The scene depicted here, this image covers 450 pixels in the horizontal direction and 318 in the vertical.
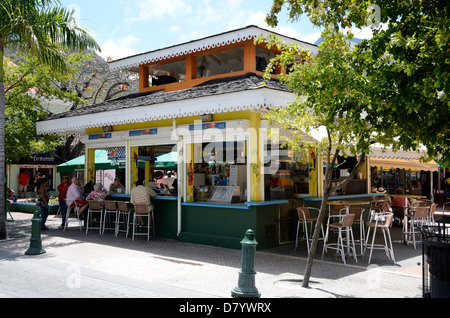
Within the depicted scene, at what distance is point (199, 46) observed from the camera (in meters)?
13.1

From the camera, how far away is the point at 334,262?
28.8 feet

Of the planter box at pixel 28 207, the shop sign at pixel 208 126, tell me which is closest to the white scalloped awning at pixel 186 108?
the shop sign at pixel 208 126

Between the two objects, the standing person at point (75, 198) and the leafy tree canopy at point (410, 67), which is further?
the standing person at point (75, 198)

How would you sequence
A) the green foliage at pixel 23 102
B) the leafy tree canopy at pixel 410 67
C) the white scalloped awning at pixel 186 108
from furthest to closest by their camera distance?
the green foliage at pixel 23 102, the white scalloped awning at pixel 186 108, the leafy tree canopy at pixel 410 67

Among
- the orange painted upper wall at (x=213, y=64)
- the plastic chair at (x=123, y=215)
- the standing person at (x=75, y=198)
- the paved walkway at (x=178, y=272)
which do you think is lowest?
the paved walkway at (x=178, y=272)

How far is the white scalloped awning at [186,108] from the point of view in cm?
899

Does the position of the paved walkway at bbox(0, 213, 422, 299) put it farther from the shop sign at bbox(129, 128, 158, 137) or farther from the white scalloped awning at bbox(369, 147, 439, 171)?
the shop sign at bbox(129, 128, 158, 137)

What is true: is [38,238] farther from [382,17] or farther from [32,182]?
[32,182]

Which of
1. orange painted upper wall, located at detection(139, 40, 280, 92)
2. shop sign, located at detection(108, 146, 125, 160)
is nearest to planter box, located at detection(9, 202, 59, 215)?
shop sign, located at detection(108, 146, 125, 160)

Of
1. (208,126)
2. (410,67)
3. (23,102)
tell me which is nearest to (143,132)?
(208,126)

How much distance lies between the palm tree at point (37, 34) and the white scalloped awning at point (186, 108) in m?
1.78

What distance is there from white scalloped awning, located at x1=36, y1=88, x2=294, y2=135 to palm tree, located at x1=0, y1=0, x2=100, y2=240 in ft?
5.85

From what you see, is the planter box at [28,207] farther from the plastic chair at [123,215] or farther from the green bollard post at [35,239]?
the green bollard post at [35,239]

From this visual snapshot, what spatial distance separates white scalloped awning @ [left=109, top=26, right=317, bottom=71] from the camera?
11.9 m
